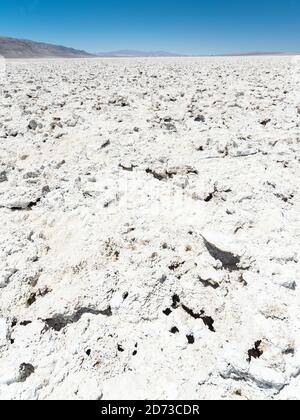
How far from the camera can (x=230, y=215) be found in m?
4.35

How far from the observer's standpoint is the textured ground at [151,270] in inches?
107

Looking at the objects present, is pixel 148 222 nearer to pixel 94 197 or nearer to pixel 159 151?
pixel 94 197

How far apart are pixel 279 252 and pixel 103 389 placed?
2219 mm

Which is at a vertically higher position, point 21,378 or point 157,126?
point 157,126

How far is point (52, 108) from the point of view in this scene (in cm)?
1037

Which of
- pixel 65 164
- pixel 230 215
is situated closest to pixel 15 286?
pixel 230 215

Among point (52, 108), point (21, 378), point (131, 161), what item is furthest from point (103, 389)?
point (52, 108)

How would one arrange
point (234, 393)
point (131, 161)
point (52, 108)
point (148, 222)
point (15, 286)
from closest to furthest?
1. point (234, 393)
2. point (15, 286)
3. point (148, 222)
4. point (131, 161)
5. point (52, 108)

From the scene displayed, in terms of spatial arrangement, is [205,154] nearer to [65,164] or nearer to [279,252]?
[65,164]

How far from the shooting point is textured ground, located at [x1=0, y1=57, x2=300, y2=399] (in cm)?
273

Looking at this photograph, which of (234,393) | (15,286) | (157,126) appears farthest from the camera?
(157,126)

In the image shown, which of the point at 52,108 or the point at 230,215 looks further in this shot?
the point at 52,108

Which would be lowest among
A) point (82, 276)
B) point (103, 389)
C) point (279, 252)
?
point (103, 389)

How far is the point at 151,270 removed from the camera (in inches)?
139
